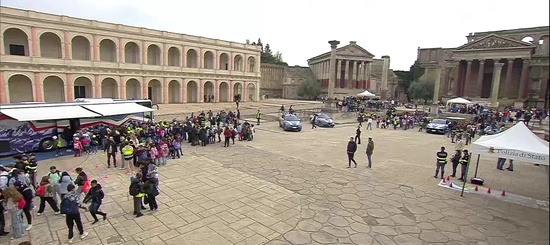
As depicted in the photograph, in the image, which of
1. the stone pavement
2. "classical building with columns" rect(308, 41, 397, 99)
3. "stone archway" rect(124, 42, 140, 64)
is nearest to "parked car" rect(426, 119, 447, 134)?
the stone pavement

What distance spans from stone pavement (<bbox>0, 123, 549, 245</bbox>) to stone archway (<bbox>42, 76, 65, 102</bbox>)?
28.8 m

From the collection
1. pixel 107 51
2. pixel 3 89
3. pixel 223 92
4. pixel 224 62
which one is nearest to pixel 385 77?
pixel 224 62

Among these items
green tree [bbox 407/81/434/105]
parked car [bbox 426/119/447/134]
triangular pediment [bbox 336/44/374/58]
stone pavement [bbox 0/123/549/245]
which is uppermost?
triangular pediment [bbox 336/44/374/58]

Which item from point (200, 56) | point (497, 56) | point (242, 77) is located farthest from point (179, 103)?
point (497, 56)

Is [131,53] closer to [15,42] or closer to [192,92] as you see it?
[192,92]

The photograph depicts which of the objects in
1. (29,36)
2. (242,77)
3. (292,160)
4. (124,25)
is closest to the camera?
(292,160)

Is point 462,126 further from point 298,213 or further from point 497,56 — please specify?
point 497,56

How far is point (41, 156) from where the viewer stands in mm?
14469

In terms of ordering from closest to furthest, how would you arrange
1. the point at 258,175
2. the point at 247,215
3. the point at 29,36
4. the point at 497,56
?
the point at 247,215
the point at 258,175
the point at 29,36
the point at 497,56

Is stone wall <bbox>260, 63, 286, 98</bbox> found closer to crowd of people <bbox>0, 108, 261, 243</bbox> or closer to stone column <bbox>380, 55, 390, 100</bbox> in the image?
stone column <bbox>380, 55, 390, 100</bbox>

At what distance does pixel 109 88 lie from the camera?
1612 inches

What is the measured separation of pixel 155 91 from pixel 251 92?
700 inches

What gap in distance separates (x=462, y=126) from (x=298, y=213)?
21.5 metres

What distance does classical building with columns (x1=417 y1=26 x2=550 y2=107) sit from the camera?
139 ft
